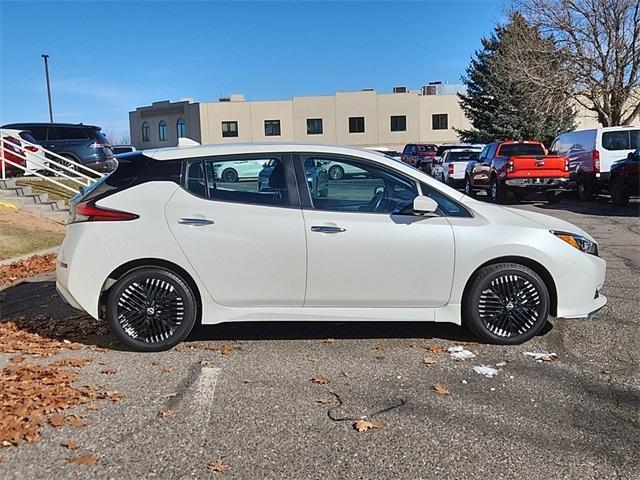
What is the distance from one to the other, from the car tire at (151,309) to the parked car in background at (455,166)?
19.1m

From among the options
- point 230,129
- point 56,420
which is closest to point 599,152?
point 56,420

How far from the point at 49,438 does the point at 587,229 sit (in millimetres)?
11086

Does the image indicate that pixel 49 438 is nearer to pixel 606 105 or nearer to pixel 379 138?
pixel 606 105

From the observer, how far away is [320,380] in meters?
4.50

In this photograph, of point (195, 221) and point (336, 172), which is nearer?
point (195, 221)

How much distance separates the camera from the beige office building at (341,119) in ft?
188

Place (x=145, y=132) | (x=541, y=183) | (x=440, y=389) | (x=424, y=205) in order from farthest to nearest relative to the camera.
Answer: (x=145, y=132)
(x=541, y=183)
(x=424, y=205)
(x=440, y=389)

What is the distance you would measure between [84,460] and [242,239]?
2122mm

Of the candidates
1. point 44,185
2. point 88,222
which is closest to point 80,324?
point 88,222

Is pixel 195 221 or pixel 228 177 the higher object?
pixel 228 177

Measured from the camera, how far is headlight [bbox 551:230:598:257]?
5.23 metres

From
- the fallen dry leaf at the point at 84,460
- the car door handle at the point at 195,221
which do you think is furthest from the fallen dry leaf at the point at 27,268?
the fallen dry leaf at the point at 84,460

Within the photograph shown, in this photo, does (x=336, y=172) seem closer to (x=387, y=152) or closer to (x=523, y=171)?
(x=523, y=171)

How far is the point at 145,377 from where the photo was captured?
182 inches
